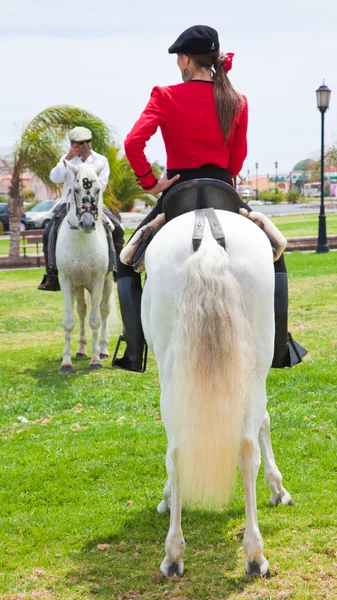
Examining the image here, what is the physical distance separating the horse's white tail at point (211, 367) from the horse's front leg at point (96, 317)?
619 centimetres

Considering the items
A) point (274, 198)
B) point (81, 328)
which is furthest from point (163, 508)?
point (274, 198)

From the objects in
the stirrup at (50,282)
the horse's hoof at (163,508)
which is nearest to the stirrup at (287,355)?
the horse's hoof at (163,508)

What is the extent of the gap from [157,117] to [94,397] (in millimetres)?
4616

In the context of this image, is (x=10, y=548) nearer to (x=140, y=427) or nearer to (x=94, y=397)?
(x=140, y=427)

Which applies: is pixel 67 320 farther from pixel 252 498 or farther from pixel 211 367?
pixel 211 367

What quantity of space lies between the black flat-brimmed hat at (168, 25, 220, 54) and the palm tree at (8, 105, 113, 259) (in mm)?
17533

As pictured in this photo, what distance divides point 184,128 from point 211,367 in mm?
1494

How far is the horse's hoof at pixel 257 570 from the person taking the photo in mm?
4320

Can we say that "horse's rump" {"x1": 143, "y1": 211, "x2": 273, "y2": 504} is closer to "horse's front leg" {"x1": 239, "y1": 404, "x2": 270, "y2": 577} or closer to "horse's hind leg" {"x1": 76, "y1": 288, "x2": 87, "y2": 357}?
"horse's front leg" {"x1": 239, "y1": 404, "x2": 270, "y2": 577}

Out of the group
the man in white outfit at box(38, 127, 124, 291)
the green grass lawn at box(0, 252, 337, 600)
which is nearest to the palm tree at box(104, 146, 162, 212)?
the man in white outfit at box(38, 127, 124, 291)

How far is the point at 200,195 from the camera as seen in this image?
462 centimetres

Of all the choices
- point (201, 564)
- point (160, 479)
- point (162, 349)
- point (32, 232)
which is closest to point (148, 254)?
point (162, 349)

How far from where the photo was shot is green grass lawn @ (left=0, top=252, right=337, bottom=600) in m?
4.36

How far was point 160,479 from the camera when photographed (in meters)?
5.95
